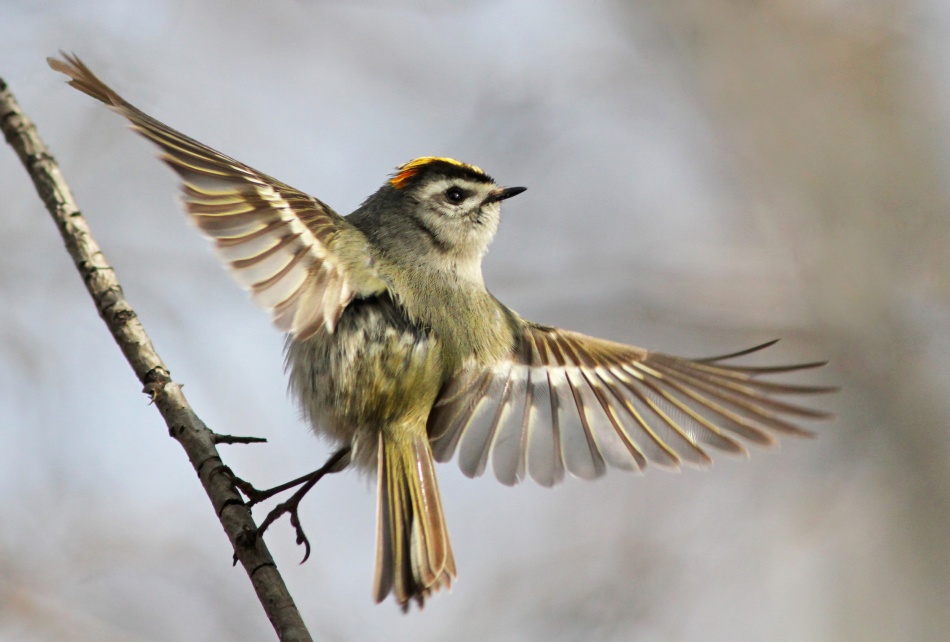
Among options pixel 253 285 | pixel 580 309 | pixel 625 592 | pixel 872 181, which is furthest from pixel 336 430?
pixel 872 181

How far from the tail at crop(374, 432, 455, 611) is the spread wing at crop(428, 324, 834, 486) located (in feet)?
0.99

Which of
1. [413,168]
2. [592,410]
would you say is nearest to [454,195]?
[413,168]

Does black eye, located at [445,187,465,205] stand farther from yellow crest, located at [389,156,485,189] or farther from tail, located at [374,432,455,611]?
tail, located at [374,432,455,611]

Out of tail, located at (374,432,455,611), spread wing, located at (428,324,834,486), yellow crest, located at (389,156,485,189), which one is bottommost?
tail, located at (374,432,455,611)

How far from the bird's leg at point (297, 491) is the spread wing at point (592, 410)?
380mm

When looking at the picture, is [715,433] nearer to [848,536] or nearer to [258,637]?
[258,637]

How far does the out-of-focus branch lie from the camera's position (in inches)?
90.3

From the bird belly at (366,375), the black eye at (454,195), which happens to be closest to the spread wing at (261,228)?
the bird belly at (366,375)

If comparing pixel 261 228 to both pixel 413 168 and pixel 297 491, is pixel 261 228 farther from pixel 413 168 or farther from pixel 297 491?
pixel 413 168

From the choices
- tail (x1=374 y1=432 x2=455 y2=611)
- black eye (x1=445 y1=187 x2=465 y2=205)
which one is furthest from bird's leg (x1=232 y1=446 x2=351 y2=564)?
black eye (x1=445 y1=187 x2=465 y2=205)

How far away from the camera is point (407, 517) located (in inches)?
117

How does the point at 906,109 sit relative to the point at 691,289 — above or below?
above

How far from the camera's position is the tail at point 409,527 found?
8.95 feet

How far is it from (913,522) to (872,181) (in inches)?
114
